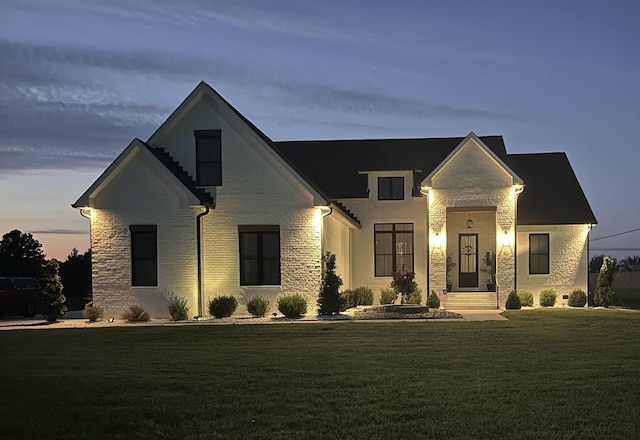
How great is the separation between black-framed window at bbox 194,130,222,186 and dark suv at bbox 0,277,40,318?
27.1ft

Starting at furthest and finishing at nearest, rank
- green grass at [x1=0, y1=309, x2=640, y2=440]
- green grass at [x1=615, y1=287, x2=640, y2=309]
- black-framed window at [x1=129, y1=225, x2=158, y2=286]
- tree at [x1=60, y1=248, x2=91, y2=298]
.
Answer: tree at [x1=60, y1=248, x2=91, y2=298], green grass at [x1=615, y1=287, x2=640, y2=309], black-framed window at [x1=129, y1=225, x2=158, y2=286], green grass at [x1=0, y1=309, x2=640, y2=440]

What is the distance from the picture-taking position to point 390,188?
88.0 feet

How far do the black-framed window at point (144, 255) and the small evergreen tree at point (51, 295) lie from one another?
104 inches

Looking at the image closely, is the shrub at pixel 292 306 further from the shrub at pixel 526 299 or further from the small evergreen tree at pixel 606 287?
the small evergreen tree at pixel 606 287

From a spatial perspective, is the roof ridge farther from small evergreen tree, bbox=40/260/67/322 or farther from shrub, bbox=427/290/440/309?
shrub, bbox=427/290/440/309

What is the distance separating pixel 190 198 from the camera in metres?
19.8

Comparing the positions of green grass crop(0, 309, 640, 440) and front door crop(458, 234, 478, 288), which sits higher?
front door crop(458, 234, 478, 288)

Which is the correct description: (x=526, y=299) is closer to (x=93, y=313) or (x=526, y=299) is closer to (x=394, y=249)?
(x=394, y=249)

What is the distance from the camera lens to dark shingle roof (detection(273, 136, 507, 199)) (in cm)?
Result: 2700

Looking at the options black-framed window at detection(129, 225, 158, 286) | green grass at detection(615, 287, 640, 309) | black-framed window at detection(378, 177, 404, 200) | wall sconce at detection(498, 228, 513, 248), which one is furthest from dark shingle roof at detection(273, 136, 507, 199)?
green grass at detection(615, 287, 640, 309)

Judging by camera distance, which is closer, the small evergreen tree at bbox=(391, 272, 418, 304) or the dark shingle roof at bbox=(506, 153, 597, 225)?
the small evergreen tree at bbox=(391, 272, 418, 304)

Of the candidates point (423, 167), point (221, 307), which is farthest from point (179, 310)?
point (423, 167)

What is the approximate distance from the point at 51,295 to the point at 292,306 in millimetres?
7945

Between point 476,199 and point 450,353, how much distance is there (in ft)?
42.8
